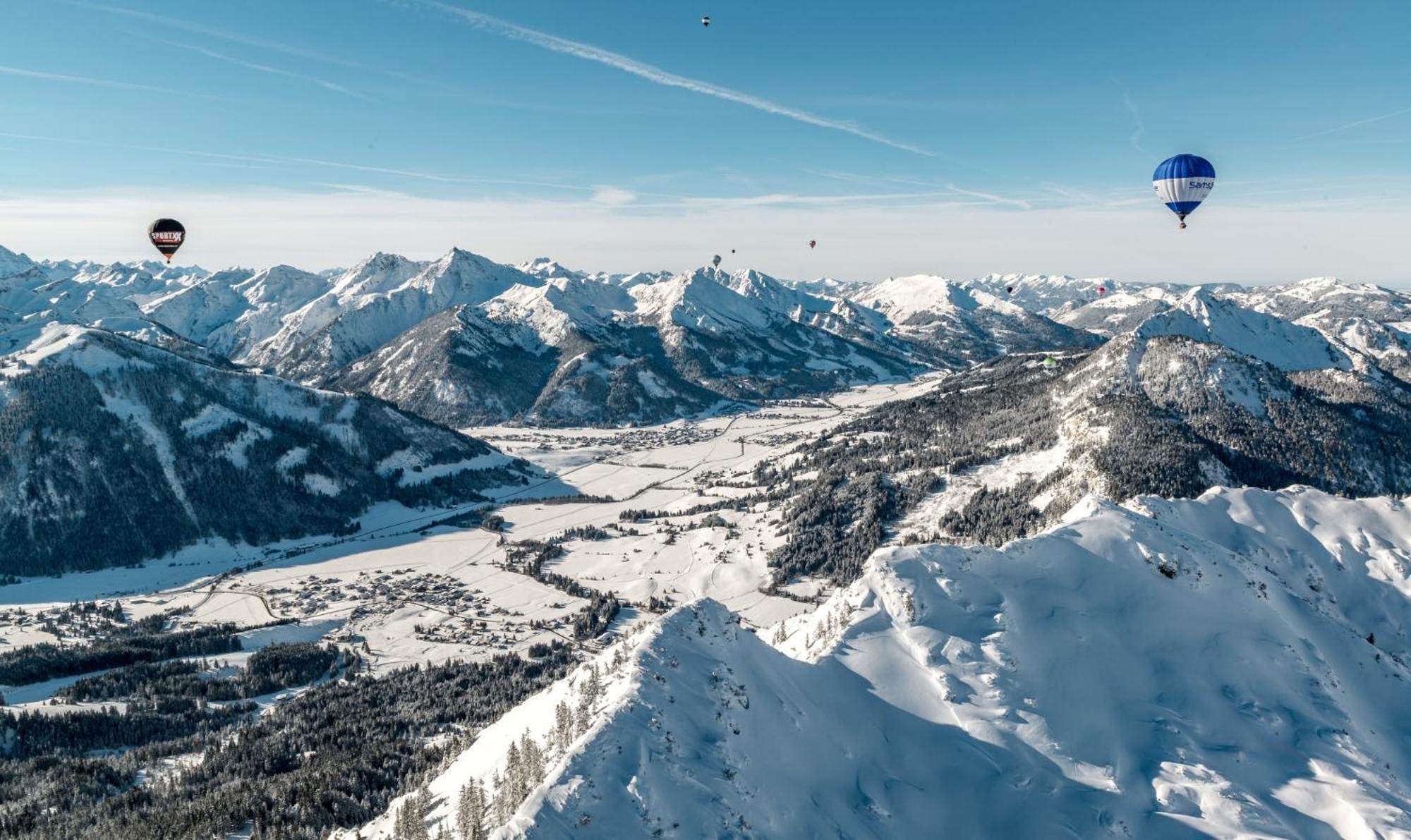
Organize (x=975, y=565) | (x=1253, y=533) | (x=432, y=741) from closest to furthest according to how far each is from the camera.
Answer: (x=975, y=565)
(x=432, y=741)
(x=1253, y=533)

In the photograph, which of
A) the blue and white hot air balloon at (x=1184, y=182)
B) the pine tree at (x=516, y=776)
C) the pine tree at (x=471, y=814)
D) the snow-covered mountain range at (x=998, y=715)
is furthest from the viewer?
the blue and white hot air balloon at (x=1184, y=182)

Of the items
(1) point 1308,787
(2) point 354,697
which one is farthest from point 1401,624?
(2) point 354,697

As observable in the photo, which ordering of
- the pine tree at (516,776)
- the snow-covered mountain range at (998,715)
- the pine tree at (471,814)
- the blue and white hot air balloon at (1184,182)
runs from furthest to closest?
the blue and white hot air balloon at (1184,182) < the snow-covered mountain range at (998,715) < the pine tree at (516,776) < the pine tree at (471,814)

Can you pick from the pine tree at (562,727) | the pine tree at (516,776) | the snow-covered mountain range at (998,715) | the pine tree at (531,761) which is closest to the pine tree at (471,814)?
the snow-covered mountain range at (998,715)

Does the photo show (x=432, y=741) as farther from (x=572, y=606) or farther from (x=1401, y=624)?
(x=1401, y=624)

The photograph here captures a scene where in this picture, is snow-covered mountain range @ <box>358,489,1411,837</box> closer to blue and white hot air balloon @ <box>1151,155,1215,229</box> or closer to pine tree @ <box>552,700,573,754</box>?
pine tree @ <box>552,700,573,754</box>

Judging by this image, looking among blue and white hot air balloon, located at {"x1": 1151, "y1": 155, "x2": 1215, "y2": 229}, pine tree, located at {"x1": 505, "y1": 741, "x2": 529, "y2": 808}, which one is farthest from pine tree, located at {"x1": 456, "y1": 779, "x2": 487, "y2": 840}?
blue and white hot air balloon, located at {"x1": 1151, "y1": 155, "x2": 1215, "y2": 229}

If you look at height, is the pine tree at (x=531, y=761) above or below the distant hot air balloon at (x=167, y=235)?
below

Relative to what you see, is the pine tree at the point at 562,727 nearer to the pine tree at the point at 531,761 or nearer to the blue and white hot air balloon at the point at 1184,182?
the pine tree at the point at 531,761
